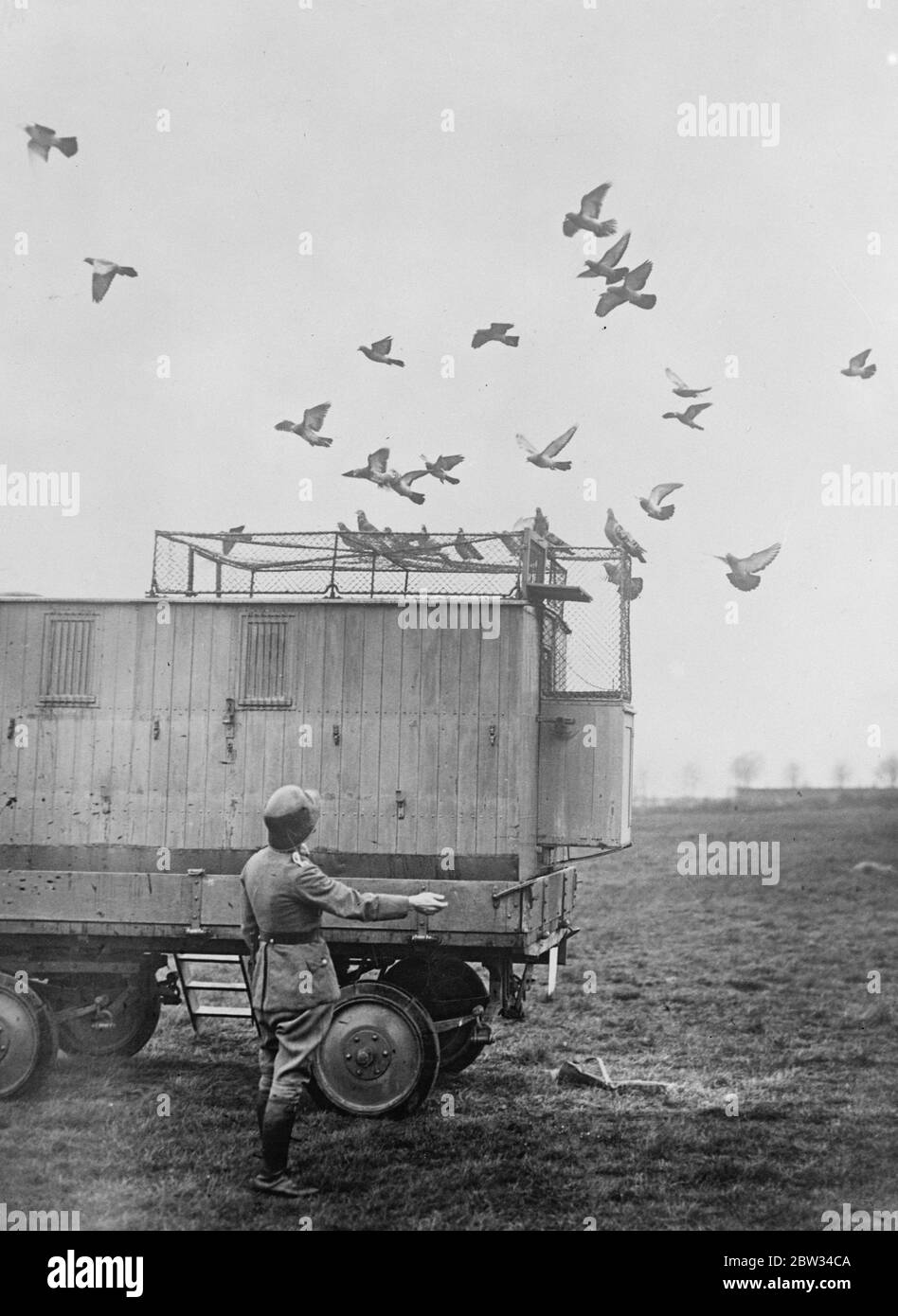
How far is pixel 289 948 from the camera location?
692 centimetres

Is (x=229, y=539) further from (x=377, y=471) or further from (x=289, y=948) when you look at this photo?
(x=289, y=948)

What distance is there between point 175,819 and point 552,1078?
3706 millimetres

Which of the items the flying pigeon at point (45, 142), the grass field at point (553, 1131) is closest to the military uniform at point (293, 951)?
the grass field at point (553, 1131)

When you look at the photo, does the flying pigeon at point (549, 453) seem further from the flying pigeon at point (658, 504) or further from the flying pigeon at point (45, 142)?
the flying pigeon at point (45, 142)

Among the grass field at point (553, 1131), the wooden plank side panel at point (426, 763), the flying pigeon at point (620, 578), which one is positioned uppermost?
the flying pigeon at point (620, 578)

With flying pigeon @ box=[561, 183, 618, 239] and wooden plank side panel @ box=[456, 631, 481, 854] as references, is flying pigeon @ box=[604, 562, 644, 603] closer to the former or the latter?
wooden plank side panel @ box=[456, 631, 481, 854]

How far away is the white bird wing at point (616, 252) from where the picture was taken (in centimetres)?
973

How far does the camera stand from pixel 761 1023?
12438 mm

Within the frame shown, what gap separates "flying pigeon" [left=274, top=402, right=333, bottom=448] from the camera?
10094mm

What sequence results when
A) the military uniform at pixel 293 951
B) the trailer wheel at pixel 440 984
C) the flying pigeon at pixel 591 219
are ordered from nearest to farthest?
the military uniform at pixel 293 951
the trailer wheel at pixel 440 984
the flying pigeon at pixel 591 219
